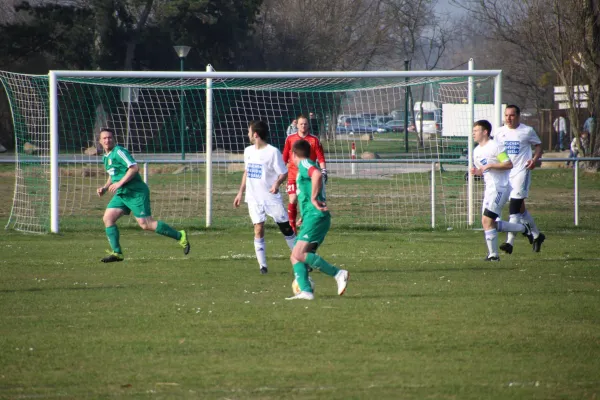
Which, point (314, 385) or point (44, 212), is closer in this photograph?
point (314, 385)

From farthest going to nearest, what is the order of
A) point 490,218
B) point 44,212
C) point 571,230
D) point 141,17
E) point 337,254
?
1. point 141,17
2. point 44,212
3. point 571,230
4. point 337,254
5. point 490,218

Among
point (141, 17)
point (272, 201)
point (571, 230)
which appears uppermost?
point (141, 17)

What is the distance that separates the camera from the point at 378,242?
48.0ft

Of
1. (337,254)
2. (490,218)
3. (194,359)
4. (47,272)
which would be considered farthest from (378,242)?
(194,359)

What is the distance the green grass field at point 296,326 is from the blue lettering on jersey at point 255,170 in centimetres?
118

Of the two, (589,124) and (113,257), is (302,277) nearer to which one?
(113,257)

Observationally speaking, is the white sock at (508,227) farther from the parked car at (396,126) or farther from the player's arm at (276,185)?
the parked car at (396,126)

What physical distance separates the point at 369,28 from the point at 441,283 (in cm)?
4412

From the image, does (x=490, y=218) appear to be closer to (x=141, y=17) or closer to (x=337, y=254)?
(x=337, y=254)

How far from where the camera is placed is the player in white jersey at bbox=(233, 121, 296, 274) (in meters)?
11.0

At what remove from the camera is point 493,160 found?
11.9 metres

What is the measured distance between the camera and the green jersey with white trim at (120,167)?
11.7 m

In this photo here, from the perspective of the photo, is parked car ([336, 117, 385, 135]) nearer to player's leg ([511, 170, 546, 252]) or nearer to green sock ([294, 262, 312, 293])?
player's leg ([511, 170, 546, 252])

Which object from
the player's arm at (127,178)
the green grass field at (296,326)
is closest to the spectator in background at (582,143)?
the green grass field at (296,326)
